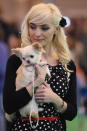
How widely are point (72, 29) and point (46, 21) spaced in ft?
28.0

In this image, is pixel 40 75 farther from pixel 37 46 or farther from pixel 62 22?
pixel 62 22

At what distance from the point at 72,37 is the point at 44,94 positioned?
290 inches

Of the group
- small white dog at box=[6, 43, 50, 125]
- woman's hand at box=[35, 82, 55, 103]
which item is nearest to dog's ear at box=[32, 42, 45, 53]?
small white dog at box=[6, 43, 50, 125]

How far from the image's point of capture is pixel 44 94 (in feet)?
15.2

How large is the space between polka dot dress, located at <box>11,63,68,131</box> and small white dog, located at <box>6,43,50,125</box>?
3.6 inches

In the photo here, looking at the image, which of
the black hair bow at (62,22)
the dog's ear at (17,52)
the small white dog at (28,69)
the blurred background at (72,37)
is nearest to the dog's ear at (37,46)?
the small white dog at (28,69)

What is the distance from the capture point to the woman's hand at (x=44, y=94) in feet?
15.2

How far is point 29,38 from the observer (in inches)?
191

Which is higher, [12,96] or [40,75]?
[40,75]

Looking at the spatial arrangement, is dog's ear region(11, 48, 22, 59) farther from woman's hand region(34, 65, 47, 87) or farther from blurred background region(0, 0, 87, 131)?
blurred background region(0, 0, 87, 131)

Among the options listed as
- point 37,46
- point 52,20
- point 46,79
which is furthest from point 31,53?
point 52,20

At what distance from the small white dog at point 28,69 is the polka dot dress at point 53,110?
0.30ft

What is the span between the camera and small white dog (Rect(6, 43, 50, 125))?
4.60 metres

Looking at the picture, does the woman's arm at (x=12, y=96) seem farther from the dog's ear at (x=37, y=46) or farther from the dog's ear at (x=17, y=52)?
the dog's ear at (x=37, y=46)
